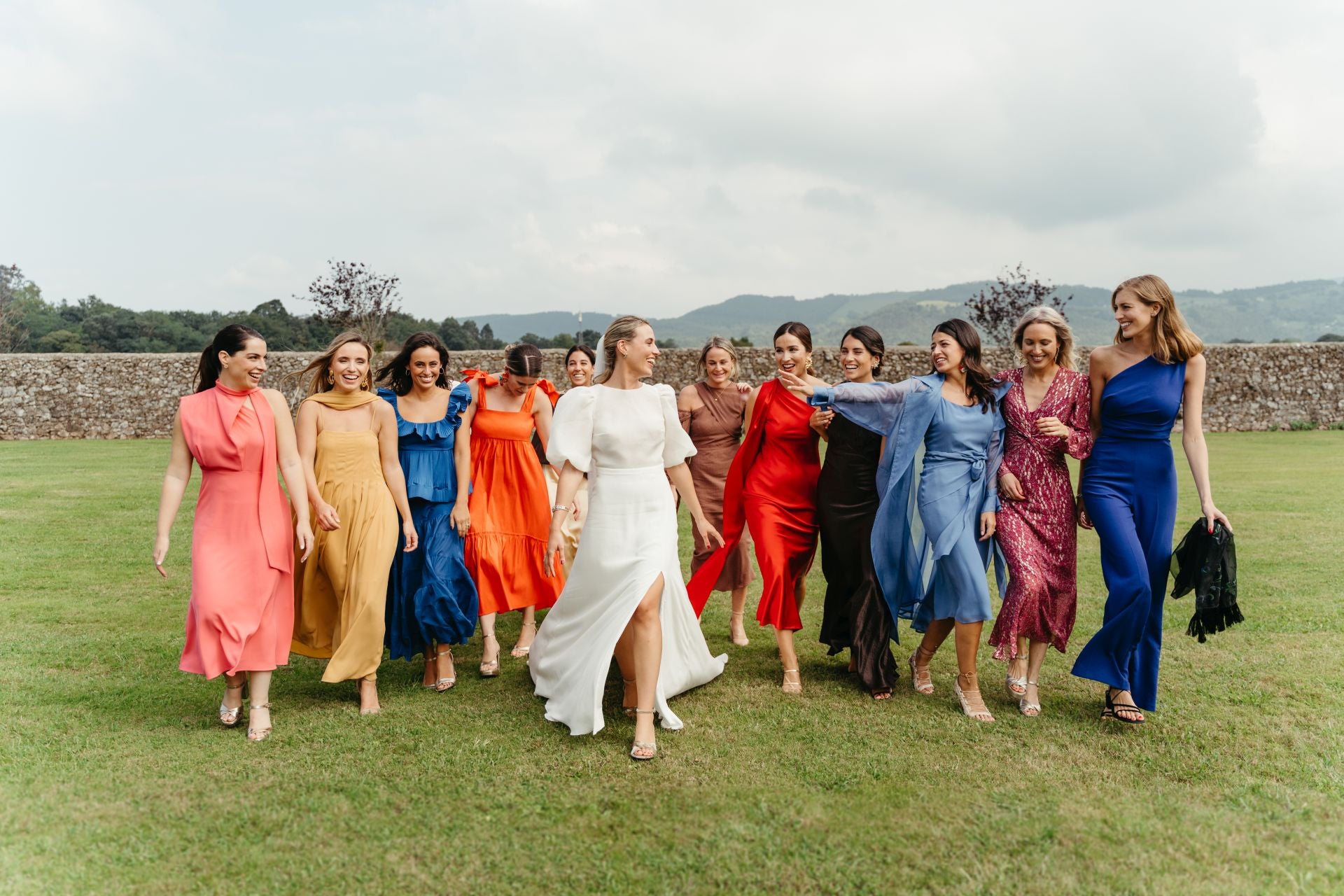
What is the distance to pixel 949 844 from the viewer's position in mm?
3602

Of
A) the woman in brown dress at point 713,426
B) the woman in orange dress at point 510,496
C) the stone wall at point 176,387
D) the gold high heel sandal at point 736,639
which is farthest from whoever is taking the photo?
the stone wall at point 176,387

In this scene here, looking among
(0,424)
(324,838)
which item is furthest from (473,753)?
(0,424)

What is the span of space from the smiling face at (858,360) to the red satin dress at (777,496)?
1.40 feet

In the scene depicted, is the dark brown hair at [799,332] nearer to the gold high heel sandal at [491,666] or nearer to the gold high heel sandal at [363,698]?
the gold high heel sandal at [491,666]

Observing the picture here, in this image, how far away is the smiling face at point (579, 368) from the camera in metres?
7.14

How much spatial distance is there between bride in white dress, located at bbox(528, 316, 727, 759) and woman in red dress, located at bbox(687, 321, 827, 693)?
79 cm

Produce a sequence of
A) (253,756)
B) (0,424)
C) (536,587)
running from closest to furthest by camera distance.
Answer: (253,756)
(536,587)
(0,424)

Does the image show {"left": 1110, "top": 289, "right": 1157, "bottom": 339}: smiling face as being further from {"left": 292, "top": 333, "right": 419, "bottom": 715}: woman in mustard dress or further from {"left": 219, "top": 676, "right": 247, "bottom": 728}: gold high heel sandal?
{"left": 219, "top": 676, "right": 247, "bottom": 728}: gold high heel sandal

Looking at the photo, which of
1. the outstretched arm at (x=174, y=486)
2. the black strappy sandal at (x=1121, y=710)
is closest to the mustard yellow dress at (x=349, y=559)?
the outstretched arm at (x=174, y=486)

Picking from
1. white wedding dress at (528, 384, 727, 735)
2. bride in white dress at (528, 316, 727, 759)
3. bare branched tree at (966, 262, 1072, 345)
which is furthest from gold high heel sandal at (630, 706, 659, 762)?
bare branched tree at (966, 262, 1072, 345)

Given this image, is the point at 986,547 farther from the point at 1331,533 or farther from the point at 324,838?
the point at 1331,533

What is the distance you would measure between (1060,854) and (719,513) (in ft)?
13.1

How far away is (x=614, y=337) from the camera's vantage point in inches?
197

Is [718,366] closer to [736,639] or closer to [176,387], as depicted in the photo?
[736,639]
